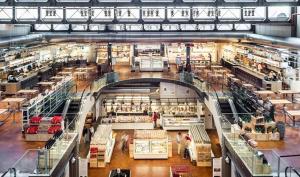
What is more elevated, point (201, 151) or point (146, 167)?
point (201, 151)

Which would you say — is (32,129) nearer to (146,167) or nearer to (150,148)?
(146,167)

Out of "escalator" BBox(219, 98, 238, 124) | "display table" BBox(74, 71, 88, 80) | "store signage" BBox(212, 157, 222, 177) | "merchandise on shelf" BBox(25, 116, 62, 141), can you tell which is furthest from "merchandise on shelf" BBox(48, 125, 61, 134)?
"display table" BBox(74, 71, 88, 80)

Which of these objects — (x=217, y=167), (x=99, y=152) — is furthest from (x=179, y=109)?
(x=217, y=167)

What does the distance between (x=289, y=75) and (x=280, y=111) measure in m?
5.47

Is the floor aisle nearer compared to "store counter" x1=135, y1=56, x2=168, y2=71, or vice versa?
the floor aisle

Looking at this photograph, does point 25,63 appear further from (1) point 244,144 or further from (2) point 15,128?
(1) point 244,144

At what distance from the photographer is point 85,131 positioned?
25812 mm

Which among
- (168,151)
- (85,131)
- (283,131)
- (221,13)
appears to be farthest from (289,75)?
(85,131)

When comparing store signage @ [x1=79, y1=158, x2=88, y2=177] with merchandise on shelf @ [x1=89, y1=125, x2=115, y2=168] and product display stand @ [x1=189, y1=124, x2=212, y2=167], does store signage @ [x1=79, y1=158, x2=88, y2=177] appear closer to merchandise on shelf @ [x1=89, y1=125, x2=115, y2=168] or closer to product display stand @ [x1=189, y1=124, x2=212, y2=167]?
merchandise on shelf @ [x1=89, y1=125, x2=115, y2=168]

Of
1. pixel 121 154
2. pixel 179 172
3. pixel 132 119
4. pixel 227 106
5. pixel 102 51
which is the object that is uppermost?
pixel 102 51

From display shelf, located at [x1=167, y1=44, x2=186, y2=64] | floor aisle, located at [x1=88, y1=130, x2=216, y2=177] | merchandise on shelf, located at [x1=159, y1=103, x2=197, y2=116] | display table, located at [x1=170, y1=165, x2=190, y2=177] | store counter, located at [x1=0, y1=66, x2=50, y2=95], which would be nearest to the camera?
display table, located at [x1=170, y1=165, x2=190, y2=177]

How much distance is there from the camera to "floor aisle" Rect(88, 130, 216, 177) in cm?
2033

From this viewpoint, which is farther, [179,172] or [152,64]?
[152,64]

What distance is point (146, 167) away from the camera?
70.5 feet
